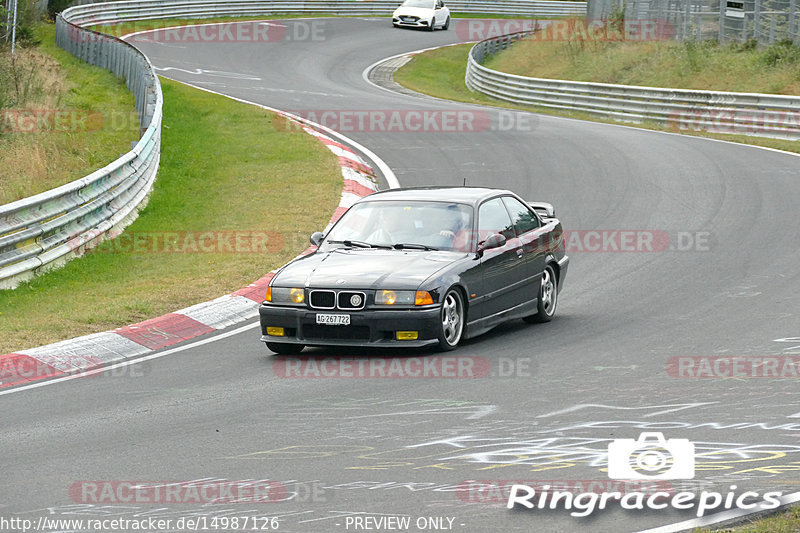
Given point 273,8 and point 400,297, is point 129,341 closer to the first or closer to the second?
point 400,297

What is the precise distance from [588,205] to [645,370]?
8848 millimetres

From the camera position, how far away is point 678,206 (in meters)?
18.0

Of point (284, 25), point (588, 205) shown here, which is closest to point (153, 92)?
point (588, 205)

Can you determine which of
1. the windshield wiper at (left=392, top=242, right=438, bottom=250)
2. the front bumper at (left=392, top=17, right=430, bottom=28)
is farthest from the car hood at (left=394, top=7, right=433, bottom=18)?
the windshield wiper at (left=392, top=242, right=438, bottom=250)

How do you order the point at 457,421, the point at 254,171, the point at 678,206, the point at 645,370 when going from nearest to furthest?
the point at 457,421
the point at 645,370
the point at 678,206
the point at 254,171

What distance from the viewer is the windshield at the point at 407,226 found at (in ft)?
36.7

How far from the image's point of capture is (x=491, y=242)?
436 inches

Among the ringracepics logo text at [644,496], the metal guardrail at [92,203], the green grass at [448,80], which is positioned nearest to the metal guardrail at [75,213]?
the metal guardrail at [92,203]

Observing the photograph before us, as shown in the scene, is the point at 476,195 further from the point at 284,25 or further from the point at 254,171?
the point at 284,25

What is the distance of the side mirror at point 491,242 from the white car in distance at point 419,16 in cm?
4394

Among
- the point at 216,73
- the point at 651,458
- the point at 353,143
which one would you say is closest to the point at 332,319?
the point at 651,458

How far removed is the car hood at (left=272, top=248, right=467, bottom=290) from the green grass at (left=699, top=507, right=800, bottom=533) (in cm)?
466

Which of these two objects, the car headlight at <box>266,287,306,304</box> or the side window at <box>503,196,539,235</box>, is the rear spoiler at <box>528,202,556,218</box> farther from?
the car headlight at <box>266,287,306,304</box>

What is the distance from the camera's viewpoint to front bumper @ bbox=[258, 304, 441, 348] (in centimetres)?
1010
